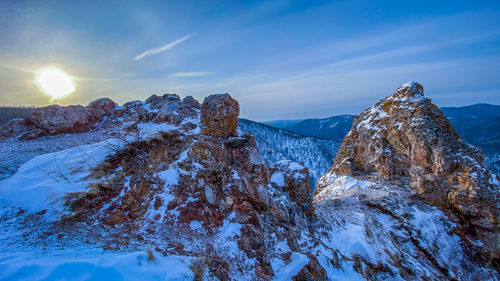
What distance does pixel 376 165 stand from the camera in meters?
17.6

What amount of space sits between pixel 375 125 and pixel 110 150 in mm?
19874

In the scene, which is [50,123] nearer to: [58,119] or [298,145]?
[58,119]

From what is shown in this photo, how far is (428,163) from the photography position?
14.2 meters

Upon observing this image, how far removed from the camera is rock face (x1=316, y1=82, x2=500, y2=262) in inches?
452

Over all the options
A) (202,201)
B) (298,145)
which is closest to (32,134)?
(202,201)

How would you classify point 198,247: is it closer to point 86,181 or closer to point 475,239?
point 86,181

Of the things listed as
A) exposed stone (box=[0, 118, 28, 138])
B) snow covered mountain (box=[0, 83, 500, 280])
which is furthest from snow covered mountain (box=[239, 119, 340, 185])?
exposed stone (box=[0, 118, 28, 138])

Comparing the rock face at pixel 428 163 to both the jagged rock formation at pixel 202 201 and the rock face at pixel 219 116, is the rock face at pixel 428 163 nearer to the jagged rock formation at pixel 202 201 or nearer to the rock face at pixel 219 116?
the jagged rock formation at pixel 202 201

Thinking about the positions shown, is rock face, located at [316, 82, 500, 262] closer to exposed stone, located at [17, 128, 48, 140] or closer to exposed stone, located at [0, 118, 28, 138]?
exposed stone, located at [17, 128, 48, 140]

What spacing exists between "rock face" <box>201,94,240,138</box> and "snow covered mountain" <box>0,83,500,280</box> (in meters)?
0.06

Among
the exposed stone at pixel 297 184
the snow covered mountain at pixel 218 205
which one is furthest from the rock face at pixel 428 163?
the exposed stone at pixel 297 184

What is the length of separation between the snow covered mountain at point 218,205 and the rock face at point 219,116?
0.06 m

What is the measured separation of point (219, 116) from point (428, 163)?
Result: 48.4ft

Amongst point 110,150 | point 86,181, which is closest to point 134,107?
point 110,150
